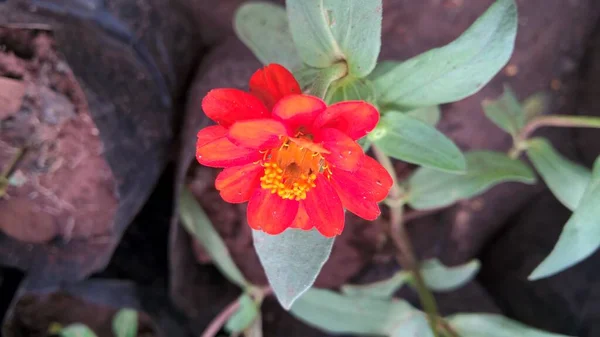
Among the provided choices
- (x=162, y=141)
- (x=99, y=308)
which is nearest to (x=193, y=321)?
(x=99, y=308)

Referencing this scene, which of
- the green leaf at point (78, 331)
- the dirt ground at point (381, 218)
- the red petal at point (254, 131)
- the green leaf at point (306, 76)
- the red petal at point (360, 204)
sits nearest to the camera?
the red petal at point (254, 131)

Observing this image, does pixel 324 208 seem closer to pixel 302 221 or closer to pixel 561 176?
pixel 302 221

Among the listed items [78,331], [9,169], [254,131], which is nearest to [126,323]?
[78,331]

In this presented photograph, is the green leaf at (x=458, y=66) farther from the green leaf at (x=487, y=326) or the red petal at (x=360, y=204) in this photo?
the green leaf at (x=487, y=326)

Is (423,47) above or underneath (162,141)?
above

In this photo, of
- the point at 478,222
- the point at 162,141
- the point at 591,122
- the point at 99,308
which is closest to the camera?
the point at 591,122

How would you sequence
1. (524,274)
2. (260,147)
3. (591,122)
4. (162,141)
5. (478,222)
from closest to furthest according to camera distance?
(260,147) < (591,122) < (162,141) < (524,274) < (478,222)

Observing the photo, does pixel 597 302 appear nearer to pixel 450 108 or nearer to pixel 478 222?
pixel 478 222

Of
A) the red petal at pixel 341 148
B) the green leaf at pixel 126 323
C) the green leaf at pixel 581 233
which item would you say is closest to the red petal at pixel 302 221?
the red petal at pixel 341 148
